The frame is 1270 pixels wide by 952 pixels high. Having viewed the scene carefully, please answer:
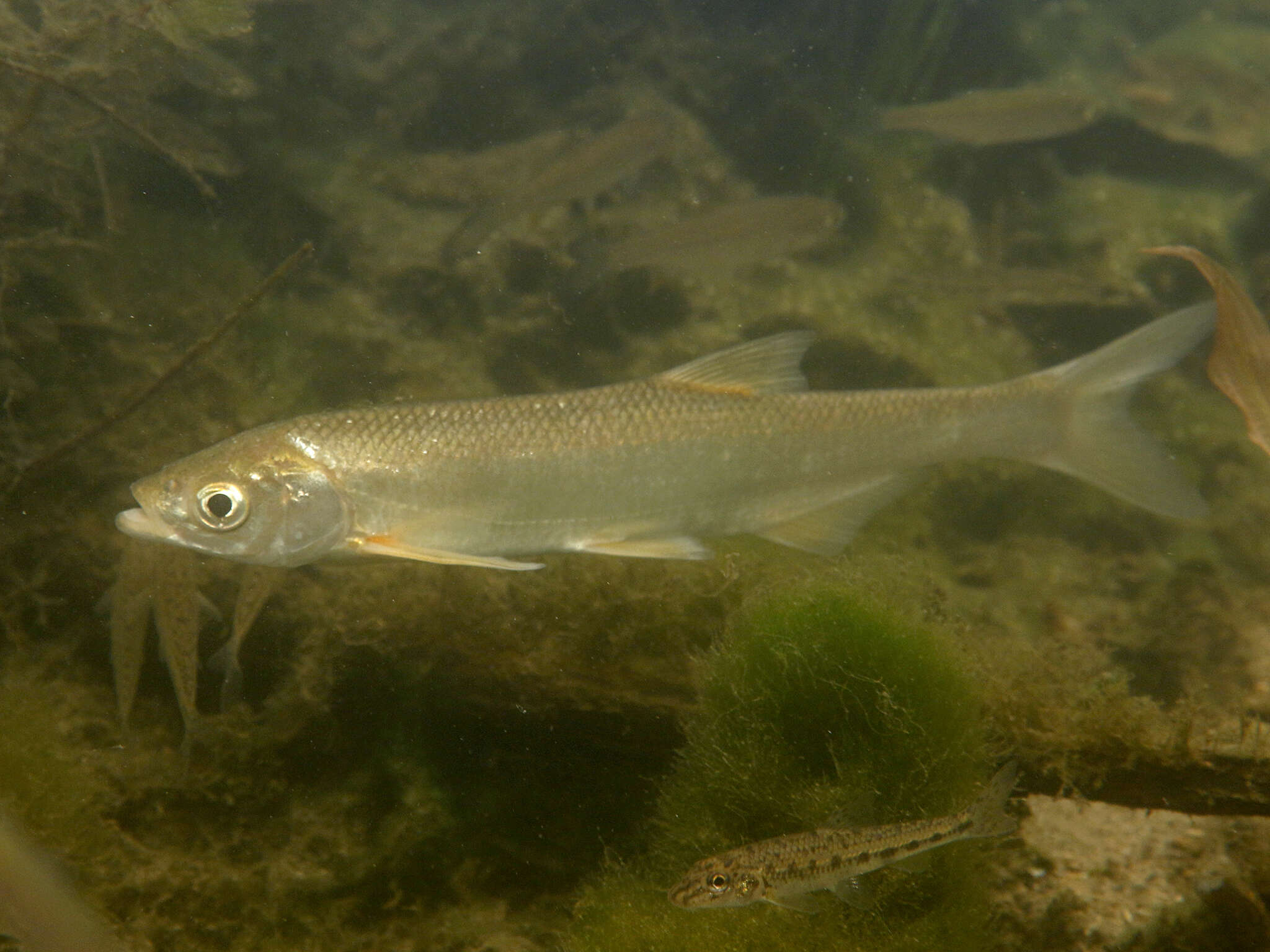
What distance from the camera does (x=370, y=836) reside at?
13.8 ft

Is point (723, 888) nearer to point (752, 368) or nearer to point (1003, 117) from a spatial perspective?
point (752, 368)

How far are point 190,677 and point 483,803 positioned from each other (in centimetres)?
185

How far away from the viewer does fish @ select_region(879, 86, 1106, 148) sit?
8242 mm

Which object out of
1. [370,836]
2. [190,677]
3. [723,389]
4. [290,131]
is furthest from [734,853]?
[290,131]

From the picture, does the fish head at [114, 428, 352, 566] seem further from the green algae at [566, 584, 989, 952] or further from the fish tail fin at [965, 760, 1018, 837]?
the fish tail fin at [965, 760, 1018, 837]

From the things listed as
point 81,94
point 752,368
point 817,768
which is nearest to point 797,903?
point 817,768

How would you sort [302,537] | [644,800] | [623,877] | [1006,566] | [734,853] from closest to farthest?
→ 1. [734,853]
2. [302,537]
3. [623,877]
4. [644,800]
5. [1006,566]

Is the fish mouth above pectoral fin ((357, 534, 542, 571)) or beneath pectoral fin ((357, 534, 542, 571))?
above

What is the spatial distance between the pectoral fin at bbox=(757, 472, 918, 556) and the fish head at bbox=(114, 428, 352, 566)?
2.36m

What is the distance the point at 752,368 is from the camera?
3.78m

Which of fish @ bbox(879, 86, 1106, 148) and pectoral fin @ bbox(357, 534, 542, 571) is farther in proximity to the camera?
fish @ bbox(879, 86, 1106, 148)

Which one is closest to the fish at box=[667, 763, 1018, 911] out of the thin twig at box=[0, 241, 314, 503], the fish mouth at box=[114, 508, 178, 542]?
the fish mouth at box=[114, 508, 178, 542]

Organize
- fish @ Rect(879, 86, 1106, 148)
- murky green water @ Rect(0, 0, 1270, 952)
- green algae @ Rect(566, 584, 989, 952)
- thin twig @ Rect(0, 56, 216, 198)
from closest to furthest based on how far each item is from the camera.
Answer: green algae @ Rect(566, 584, 989, 952) → murky green water @ Rect(0, 0, 1270, 952) → thin twig @ Rect(0, 56, 216, 198) → fish @ Rect(879, 86, 1106, 148)

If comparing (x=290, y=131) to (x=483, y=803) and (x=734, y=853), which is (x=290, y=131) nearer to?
(x=483, y=803)
